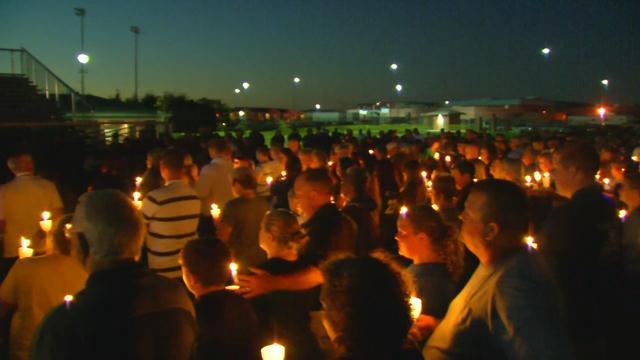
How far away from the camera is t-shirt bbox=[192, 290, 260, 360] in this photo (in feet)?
10.1

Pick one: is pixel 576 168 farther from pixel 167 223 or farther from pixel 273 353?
pixel 167 223

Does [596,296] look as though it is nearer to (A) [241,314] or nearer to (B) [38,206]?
(A) [241,314]

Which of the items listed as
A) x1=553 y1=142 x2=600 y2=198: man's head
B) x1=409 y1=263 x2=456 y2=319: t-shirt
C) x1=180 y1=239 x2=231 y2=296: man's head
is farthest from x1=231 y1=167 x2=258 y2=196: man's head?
x1=553 y1=142 x2=600 y2=198: man's head

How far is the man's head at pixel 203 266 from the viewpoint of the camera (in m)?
3.18

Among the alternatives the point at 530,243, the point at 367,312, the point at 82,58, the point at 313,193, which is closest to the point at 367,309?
the point at 367,312

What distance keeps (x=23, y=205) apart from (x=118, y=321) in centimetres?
470

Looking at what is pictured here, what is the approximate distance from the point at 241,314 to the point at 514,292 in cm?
145

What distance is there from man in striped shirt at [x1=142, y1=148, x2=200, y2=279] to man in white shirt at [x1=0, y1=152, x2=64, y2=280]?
5.28 ft

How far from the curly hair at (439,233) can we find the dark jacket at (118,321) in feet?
5.06

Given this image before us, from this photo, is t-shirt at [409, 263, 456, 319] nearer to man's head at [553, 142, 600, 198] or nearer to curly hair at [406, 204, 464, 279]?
curly hair at [406, 204, 464, 279]

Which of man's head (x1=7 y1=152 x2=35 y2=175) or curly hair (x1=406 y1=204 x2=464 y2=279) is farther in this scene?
man's head (x1=7 y1=152 x2=35 y2=175)

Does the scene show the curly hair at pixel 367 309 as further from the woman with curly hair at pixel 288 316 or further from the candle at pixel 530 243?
the woman with curly hair at pixel 288 316

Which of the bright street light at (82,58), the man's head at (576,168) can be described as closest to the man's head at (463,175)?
the man's head at (576,168)

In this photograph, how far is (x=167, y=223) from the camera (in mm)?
5570
